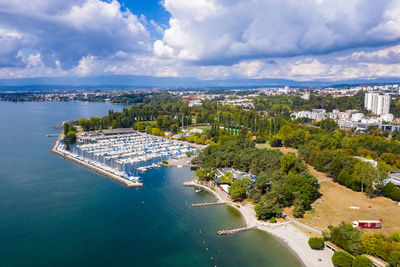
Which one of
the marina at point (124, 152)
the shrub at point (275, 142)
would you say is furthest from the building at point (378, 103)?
the marina at point (124, 152)

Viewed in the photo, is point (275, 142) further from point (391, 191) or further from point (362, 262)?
point (362, 262)

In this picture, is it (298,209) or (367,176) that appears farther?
(367,176)

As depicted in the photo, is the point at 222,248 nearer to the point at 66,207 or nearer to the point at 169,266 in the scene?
the point at 169,266

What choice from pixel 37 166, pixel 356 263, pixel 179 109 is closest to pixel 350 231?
pixel 356 263

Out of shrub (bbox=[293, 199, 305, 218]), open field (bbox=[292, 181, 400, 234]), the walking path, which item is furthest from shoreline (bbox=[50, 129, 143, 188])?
open field (bbox=[292, 181, 400, 234])

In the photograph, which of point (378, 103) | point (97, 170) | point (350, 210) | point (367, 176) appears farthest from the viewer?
point (378, 103)

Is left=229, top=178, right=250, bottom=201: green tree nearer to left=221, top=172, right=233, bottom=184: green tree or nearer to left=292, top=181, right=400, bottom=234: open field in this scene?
left=221, top=172, right=233, bottom=184: green tree

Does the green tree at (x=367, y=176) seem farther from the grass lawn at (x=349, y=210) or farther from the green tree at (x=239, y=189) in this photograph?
the green tree at (x=239, y=189)

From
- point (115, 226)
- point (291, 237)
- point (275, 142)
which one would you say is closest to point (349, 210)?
point (291, 237)
